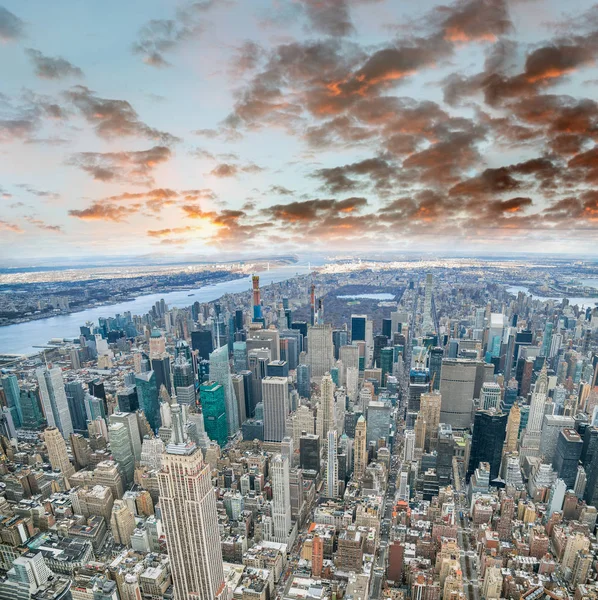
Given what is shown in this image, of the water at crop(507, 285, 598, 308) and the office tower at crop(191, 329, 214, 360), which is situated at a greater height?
the water at crop(507, 285, 598, 308)

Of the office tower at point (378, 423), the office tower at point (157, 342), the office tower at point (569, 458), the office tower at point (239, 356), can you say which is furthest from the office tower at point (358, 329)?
the office tower at point (569, 458)

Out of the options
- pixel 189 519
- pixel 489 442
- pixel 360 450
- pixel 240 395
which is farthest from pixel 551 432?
pixel 189 519

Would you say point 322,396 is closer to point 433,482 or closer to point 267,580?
point 433,482

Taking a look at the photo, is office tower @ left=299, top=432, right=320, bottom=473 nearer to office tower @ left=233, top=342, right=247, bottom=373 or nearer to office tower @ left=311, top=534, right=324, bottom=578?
office tower @ left=311, top=534, right=324, bottom=578

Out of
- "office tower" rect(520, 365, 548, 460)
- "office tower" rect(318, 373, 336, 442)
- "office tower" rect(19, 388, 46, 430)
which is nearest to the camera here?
"office tower" rect(19, 388, 46, 430)

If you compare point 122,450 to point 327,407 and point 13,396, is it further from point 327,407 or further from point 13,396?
point 327,407

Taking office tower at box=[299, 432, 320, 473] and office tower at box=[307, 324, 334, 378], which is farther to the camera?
office tower at box=[307, 324, 334, 378]

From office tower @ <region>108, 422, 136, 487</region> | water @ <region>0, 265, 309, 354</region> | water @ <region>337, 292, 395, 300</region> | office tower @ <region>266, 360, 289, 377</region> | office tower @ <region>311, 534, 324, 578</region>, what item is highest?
water @ <region>0, 265, 309, 354</region>

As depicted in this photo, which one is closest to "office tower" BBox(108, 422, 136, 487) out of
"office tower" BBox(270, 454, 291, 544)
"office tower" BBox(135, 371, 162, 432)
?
"office tower" BBox(135, 371, 162, 432)
